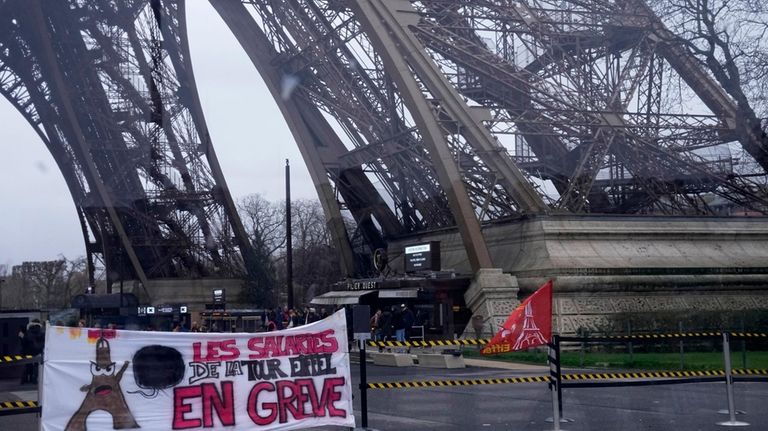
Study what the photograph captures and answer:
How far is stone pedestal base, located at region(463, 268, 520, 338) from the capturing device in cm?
3450

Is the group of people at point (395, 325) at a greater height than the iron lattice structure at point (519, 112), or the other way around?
the iron lattice structure at point (519, 112)

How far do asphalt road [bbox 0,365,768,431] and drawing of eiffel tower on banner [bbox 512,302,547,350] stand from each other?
1.09 metres

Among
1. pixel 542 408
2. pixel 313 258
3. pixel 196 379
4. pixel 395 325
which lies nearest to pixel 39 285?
pixel 313 258

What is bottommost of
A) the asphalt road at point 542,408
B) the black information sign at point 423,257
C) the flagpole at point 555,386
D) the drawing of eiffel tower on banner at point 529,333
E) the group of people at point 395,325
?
the asphalt road at point 542,408

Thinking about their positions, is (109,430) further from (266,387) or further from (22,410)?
(266,387)

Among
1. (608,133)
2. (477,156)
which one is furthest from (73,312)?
(608,133)

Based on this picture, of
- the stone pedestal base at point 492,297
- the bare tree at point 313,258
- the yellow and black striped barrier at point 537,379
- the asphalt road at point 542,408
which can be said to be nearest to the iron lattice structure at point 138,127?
the bare tree at point 313,258

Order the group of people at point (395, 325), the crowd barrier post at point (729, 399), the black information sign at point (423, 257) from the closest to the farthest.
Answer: the crowd barrier post at point (729, 399) → the group of people at point (395, 325) → the black information sign at point (423, 257)

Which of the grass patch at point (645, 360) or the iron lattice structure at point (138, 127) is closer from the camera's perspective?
the grass patch at point (645, 360)

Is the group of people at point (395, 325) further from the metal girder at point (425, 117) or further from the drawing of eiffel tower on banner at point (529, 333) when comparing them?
the drawing of eiffel tower on banner at point (529, 333)

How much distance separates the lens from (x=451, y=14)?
39562 mm

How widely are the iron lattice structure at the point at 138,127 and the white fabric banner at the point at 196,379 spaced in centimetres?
4124

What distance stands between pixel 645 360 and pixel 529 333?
12.5 m

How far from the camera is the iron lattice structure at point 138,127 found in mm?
53156
